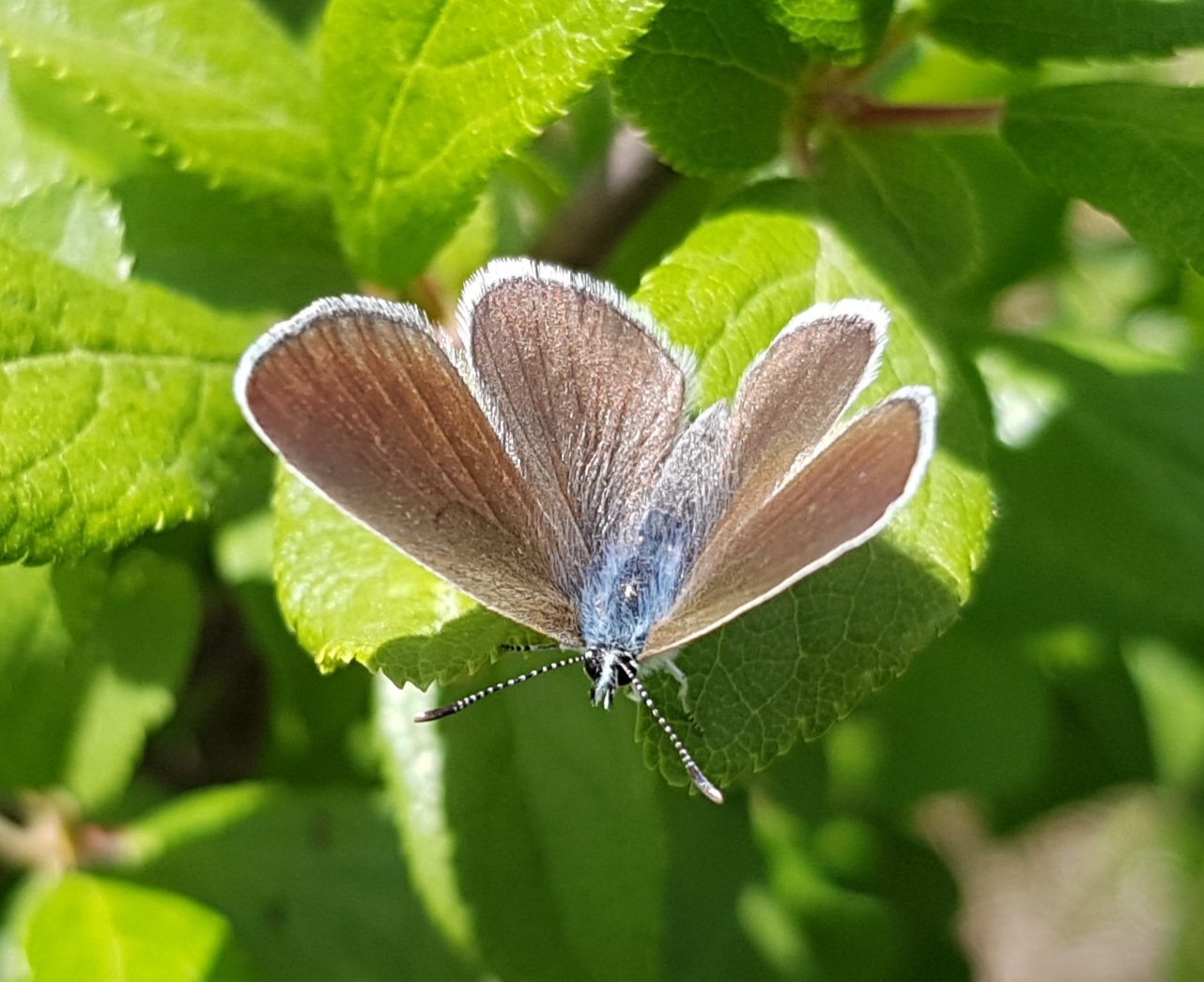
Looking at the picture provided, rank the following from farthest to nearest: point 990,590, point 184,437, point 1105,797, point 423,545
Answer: point 1105,797
point 990,590
point 184,437
point 423,545

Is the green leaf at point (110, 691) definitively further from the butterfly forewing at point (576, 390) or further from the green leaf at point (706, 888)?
the green leaf at point (706, 888)

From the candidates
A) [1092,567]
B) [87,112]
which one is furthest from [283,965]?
[1092,567]

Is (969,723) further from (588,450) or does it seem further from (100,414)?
(100,414)

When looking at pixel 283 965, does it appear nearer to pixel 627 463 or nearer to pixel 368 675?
pixel 368 675

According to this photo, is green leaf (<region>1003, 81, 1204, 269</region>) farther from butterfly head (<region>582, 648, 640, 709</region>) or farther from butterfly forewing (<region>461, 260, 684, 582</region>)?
butterfly head (<region>582, 648, 640, 709</region>)

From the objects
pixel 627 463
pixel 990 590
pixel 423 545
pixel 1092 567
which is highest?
pixel 423 545

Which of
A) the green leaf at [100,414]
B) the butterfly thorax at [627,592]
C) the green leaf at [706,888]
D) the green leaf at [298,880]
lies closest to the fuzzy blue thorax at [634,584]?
the butterfly thorax at [627,592]

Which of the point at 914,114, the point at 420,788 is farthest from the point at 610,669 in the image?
the point at 914,114
